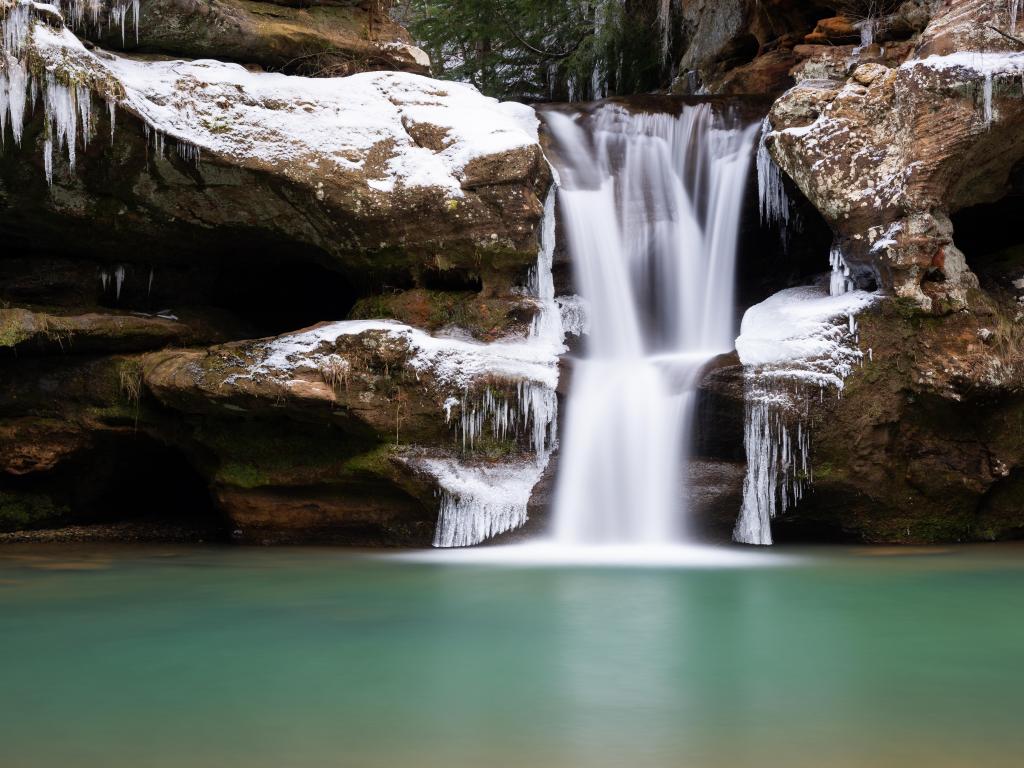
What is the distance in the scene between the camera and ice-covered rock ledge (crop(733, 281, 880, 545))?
8.73 metres

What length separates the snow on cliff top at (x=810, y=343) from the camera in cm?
875


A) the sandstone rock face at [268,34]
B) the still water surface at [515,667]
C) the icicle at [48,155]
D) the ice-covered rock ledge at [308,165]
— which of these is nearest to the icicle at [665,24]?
the sandstone rock face at [268,34]

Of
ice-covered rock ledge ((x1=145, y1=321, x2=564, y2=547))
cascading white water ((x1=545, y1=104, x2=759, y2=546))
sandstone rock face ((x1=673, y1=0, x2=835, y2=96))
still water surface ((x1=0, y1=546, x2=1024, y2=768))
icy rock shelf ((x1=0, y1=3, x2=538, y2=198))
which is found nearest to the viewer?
still water surface ((x1=0, y1=546, x2=1024, y2=768))

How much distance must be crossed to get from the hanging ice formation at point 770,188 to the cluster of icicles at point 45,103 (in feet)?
19.9

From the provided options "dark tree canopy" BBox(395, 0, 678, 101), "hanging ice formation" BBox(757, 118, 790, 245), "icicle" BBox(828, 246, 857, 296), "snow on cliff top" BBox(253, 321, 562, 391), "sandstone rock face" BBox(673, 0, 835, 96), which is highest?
"dark tree canopy" BBox(395, 0, 678, 101)

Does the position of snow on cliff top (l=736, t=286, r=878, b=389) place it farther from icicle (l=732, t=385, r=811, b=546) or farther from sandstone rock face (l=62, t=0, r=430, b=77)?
sandstone rock face (l=62, t=0, r=430, b=77)

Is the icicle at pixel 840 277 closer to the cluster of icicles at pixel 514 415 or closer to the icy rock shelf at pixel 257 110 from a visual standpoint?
the cluster of icicles at pixel 514 415

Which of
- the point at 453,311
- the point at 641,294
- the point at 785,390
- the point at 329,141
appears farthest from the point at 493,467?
the point at 329,141

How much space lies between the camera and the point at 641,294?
10.7 metres

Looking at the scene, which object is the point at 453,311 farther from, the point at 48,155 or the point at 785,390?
the point at 48,155

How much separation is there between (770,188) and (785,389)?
291 centimetres

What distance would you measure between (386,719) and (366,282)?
7154 millimetres

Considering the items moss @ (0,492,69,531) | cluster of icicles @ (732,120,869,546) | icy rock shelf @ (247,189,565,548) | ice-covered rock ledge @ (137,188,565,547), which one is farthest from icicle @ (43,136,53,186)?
cluster of icicles @ (732,120,869,546)

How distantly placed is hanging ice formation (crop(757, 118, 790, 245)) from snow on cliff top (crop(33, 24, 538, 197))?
2777 mm
